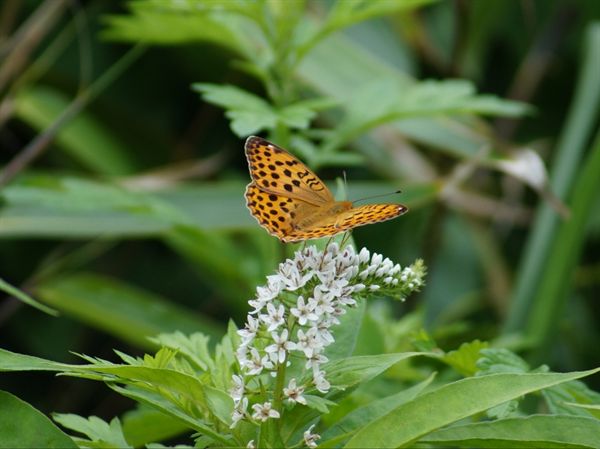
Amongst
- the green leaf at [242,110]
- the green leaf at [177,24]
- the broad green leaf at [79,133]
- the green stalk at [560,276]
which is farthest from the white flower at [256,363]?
the broad green leaf at [79,133]

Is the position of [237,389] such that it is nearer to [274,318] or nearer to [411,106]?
[274,318]

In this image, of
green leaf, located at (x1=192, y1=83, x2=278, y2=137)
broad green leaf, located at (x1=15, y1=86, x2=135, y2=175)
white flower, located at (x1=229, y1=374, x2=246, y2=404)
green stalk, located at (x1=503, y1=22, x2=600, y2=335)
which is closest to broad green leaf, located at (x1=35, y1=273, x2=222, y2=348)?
broad green leaf, located at (x1=15, y1=86, x2=135, y2=175)

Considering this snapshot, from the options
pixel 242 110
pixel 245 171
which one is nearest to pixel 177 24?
pixel 242 110

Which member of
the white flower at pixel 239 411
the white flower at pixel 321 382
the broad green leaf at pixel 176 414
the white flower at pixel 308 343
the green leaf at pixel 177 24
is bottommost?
the broad green leaf at pixel 176 414

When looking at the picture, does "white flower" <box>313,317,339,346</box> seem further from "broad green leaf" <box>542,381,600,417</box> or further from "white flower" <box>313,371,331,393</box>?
"broad green leaf" <box>542,381,600,417</box>

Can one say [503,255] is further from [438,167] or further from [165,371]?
[165,371]

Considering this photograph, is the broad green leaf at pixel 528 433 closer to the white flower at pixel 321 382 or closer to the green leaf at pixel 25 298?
the white flower at pixel 321 382
